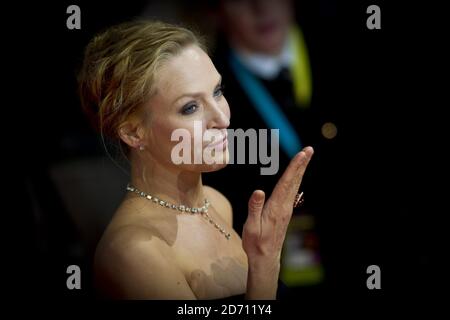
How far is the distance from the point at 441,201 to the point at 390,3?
0.59 metres

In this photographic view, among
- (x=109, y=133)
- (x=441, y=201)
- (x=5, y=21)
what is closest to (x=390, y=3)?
(x=441, y=201)

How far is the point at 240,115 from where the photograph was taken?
160 cm

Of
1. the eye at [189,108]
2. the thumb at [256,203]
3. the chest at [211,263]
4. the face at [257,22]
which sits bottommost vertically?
the chest at [211,263]

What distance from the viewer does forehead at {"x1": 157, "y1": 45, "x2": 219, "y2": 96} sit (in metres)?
1.23

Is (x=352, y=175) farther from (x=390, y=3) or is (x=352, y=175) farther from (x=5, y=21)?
(x=5, y=21)

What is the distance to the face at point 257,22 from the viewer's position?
1.59m

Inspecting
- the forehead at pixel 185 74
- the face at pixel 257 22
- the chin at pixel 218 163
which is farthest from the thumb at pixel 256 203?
the face at pixel 257 22

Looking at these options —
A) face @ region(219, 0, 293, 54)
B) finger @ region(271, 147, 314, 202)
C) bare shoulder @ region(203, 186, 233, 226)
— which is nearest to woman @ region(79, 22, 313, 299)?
finger @ region(271, 147, 314, 202)

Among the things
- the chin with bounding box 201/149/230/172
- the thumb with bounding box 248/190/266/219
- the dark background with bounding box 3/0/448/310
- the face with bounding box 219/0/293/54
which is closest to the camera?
the thumb with bounding box 248/190/266/219

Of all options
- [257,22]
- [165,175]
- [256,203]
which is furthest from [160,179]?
[257,22]

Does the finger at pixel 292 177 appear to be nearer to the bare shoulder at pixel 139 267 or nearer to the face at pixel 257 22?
the bare shoulder at pixel 139 267

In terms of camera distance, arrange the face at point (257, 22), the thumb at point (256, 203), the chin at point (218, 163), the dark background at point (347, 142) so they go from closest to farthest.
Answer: the thumb at point (256, 203), the chin at point (218, 163), the dark background at point (347, 142), the face at point (257, 22)

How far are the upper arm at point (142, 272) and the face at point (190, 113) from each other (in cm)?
18

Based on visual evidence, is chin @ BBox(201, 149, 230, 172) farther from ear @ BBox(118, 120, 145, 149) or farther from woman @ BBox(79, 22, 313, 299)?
ear @ BBox(118, 120, 145, 149)
